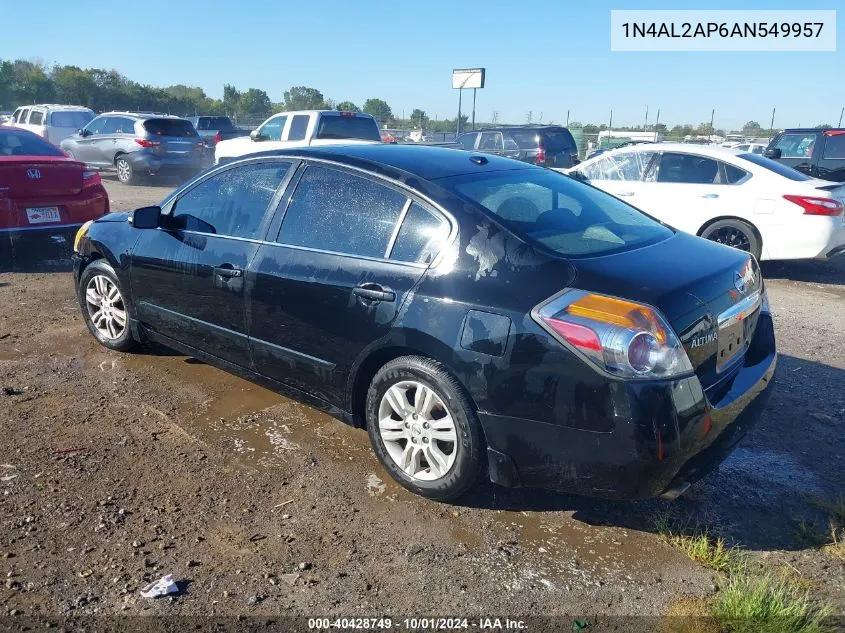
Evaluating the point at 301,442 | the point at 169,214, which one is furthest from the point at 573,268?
the point at 169,214

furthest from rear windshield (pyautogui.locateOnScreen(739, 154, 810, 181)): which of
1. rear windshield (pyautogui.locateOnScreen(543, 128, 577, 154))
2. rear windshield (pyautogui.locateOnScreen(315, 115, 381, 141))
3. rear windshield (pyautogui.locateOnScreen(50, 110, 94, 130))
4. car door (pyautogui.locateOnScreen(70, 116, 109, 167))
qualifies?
rear windshield (pyautogui.locateOnScreen(50, 110, 94, 130))

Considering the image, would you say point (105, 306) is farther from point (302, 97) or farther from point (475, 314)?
point (302, 97)

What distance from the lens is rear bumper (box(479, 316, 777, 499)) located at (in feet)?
8.57

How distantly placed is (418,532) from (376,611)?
1.77 feet

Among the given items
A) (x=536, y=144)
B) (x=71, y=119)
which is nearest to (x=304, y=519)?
(x=536, y=144)

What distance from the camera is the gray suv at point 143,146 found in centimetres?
1645

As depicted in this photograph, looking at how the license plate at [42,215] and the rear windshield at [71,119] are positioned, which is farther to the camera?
the rear windshield at [71,119]

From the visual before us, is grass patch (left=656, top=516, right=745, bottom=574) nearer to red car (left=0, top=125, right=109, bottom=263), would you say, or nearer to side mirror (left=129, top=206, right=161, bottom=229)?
side mirror (left=129, top=206, right=161, bottom=229)

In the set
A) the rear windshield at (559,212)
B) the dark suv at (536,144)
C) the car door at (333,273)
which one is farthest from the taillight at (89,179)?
the dark suv at (536,144)

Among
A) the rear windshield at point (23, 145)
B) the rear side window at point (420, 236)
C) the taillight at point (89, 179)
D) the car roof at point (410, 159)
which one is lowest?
the taillight at point (89, 179)

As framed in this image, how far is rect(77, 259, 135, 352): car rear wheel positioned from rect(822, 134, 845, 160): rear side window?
12.7 metres

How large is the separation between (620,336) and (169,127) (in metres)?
16.5

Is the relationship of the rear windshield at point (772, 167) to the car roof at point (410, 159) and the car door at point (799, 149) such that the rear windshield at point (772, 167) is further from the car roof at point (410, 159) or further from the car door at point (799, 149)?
the car door at point (799, 149)

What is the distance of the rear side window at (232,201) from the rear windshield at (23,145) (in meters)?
4.80
